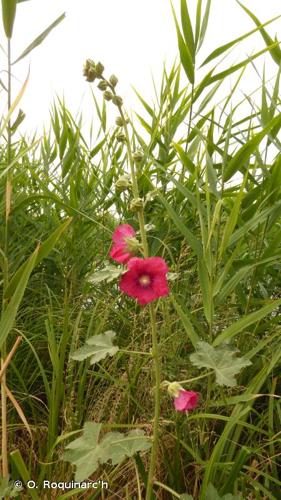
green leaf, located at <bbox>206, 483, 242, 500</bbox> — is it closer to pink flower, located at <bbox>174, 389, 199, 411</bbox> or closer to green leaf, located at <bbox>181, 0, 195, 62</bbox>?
pink flower, located at <bbox>174, 389, 199, 411</bbox>

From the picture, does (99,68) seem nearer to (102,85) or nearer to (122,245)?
(102,85)

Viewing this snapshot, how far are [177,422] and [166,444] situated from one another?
0.08 m

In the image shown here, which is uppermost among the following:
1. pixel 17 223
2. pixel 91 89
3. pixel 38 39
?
pixel 91 89

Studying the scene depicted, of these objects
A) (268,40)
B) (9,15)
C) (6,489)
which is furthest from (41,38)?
(6,489)

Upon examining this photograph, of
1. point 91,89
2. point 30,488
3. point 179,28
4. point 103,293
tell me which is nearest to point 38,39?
point 179,28

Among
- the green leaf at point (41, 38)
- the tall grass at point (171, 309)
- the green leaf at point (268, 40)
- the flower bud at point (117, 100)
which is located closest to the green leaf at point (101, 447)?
the tall grass at point (171, 309)

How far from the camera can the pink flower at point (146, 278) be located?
2.70ft

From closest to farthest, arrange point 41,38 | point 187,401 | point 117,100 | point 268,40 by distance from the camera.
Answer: point 187,401, point 117,100, point 41,38, point 268,40

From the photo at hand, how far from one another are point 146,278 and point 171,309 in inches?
21.9

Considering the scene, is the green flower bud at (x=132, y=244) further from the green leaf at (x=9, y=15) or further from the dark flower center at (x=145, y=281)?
the green leaf at (x=9, y=15)

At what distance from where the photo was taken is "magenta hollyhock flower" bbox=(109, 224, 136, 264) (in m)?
0.88

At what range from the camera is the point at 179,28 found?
1417 millimetres

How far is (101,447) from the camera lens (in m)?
0.85

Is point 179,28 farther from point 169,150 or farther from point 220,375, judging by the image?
point 220,375
